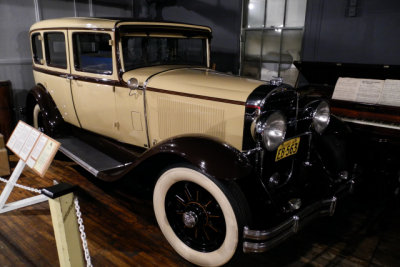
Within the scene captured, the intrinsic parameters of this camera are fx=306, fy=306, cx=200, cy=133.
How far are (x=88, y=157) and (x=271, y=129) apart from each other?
67.9 inches

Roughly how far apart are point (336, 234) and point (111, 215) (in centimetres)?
189

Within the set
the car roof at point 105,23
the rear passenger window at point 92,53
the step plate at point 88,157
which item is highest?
the car roof at point 105,23

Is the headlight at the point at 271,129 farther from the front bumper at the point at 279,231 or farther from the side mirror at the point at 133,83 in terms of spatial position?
the side mirror at the point at 133,83

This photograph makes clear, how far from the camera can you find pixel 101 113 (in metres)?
3.04

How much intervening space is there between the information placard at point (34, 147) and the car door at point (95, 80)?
0.84 m

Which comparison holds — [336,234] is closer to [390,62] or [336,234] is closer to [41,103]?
[390,62]

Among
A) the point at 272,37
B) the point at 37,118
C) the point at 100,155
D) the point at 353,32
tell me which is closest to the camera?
the point at 100,155

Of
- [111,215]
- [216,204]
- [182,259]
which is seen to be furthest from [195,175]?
[111,215]

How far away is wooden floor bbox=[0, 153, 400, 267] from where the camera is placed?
213cm

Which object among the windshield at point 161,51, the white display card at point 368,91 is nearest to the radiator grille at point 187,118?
the windshield at point 161,51

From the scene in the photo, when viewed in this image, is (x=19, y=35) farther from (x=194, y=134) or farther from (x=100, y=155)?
(x=194, y=134)

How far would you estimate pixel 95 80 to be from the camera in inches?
115

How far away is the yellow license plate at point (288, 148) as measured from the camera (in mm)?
2221

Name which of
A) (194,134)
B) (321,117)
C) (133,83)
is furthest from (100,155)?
(321,117)
